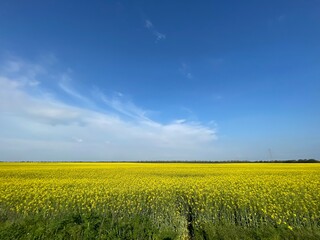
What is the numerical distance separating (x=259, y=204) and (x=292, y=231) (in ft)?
10.1

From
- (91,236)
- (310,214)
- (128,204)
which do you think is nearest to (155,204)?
(128,204)

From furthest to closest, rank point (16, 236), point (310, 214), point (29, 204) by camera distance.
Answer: point (29, 204) < point (310, 214) < point (16, 236)

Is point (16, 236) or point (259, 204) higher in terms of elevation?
point (259, 204)

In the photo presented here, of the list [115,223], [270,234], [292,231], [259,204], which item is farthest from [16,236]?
[259,204]

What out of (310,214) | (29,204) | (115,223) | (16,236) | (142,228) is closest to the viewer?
(16,236)

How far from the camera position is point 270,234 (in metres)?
8.14

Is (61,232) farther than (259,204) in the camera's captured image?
No

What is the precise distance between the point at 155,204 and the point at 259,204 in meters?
5.11

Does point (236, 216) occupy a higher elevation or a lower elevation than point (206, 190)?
lower

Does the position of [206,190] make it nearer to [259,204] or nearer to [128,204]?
[259,204]

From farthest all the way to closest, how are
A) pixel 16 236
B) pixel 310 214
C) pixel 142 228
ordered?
1. pixel 310 214
2. pixel 142 228
3. pixel 16 236

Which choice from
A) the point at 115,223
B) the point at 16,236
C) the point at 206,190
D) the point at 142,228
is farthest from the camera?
the point at 206,190

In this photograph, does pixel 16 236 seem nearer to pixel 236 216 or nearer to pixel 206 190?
pixel 236 216

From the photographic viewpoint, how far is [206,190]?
14.9 m
